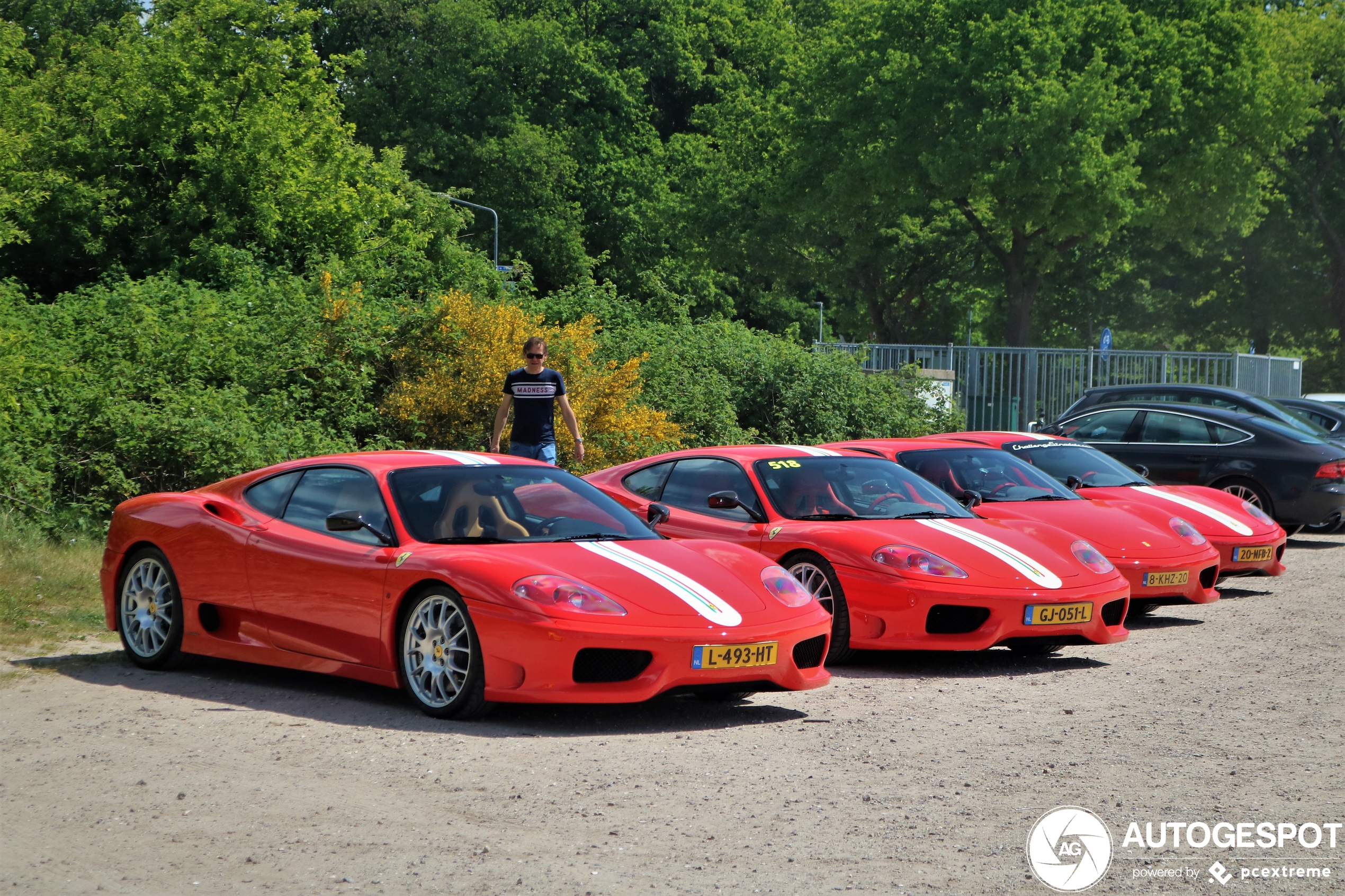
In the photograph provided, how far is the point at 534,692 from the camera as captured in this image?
6.62 m

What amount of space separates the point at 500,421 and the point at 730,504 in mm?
3053

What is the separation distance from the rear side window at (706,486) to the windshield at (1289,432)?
9033 millimetres

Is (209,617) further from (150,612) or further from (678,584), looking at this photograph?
(678,584)

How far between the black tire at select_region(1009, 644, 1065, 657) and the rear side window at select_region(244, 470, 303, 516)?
453 centimetres

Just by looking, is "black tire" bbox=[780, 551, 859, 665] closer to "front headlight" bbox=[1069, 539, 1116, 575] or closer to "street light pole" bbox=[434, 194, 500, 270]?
"front headlight" bbox=[1069, 539, 1116, 575]

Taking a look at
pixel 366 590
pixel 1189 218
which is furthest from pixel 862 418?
pixel 1189 218

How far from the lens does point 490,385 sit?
15281 mm

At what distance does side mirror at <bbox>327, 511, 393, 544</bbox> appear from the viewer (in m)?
7.28

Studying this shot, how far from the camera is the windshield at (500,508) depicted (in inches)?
295

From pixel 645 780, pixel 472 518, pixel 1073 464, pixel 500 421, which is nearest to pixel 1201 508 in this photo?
pixel 1073 464

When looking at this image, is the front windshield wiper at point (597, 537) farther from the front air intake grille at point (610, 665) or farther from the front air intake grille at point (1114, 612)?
the front air intake grille at point (1114, 612)

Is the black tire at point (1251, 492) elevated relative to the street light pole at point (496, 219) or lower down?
lower down

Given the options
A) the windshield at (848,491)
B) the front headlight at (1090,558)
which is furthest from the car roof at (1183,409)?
the front headlight at (1090,558)

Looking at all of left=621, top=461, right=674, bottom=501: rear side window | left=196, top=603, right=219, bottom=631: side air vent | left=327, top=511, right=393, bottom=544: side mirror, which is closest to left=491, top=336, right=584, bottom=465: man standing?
left=621, top=461, right=674, bottom=501: rear side window
